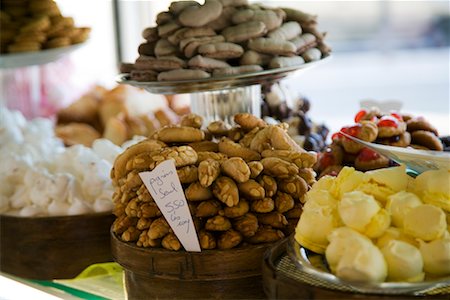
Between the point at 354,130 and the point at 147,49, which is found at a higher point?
the point at 147,49

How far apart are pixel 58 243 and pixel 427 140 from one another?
684 millimetres

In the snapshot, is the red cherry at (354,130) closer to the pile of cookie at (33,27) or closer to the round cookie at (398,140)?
the round cookie at (398,140)

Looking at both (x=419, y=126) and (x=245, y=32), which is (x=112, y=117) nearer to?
(x=245, y=32)

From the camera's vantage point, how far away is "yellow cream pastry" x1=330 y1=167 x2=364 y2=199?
86cm

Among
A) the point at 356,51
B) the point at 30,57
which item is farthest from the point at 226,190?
the point at 356,51

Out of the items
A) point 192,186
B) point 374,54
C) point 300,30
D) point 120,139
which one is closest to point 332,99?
point 374,54

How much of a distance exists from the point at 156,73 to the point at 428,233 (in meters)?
0.61

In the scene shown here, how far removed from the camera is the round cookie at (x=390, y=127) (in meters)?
1.10

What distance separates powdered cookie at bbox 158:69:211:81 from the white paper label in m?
0.25

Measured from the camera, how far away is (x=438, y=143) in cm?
111

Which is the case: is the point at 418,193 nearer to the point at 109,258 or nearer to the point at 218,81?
the point at 218,81

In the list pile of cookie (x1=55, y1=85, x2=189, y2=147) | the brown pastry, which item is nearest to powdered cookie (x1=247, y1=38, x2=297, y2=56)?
pile of cookie (x1=55, y1=85, x2=189, y2=147)

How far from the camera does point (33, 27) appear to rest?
6.38 feet

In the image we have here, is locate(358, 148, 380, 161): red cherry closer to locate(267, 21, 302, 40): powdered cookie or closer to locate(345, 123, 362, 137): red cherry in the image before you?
locate(345, 123, 362, 137): red cherry
